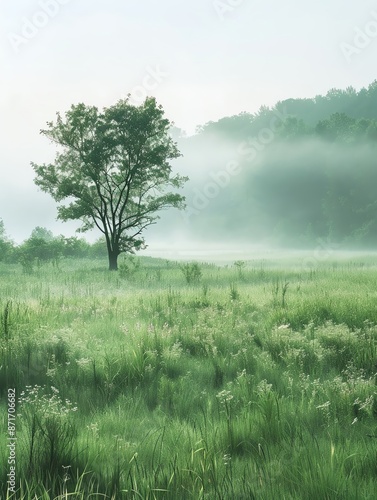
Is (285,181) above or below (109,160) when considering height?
above

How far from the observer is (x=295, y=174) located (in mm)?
98188

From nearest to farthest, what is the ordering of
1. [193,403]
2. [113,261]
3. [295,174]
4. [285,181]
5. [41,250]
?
[193,403]
[113,261]
[41,250]
[295,174]
[285,181]

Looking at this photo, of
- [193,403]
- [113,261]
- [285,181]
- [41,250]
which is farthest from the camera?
[285,181]

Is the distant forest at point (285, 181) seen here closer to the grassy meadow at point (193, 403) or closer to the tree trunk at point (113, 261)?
the tree trunk at point (113, 261)

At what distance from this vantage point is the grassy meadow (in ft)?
9.00

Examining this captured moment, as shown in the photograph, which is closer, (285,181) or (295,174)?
(295,174)

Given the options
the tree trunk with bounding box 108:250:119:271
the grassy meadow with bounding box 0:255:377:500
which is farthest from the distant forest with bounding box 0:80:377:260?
the grassy meadow with bounding box 0:255:377:500

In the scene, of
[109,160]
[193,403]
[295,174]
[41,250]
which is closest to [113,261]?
[109,160]

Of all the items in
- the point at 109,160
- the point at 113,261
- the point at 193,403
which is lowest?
the point at 193,403

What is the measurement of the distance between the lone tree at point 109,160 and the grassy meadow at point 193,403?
74.0 feet

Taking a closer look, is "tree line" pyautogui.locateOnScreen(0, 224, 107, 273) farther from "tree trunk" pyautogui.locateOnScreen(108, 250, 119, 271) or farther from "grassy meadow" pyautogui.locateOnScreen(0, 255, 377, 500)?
"grassy meadow" pyautogui.locateOnScreen(0, 255, 377, 500)

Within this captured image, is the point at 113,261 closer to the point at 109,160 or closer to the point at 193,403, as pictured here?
the point at 109,160

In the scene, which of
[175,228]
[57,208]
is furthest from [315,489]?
[175,228]

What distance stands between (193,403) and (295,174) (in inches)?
3849
